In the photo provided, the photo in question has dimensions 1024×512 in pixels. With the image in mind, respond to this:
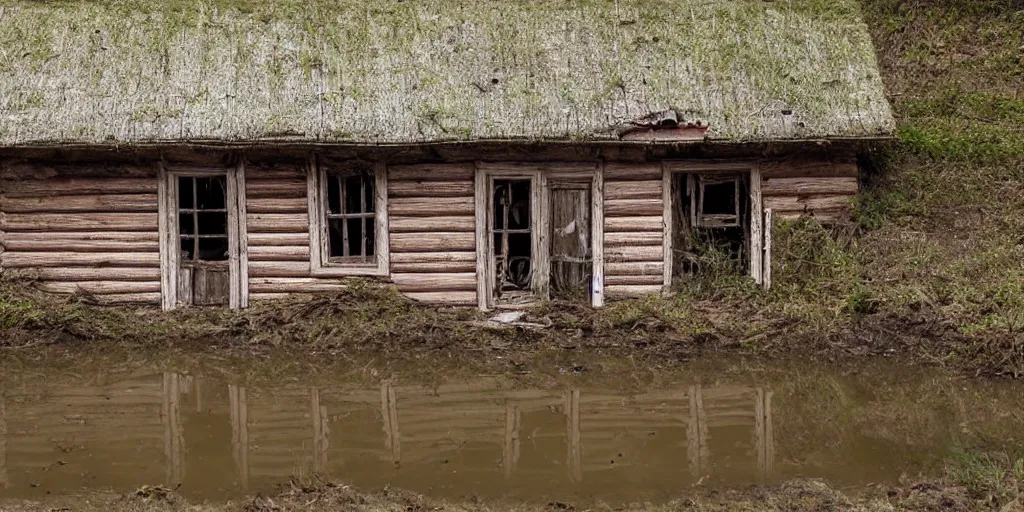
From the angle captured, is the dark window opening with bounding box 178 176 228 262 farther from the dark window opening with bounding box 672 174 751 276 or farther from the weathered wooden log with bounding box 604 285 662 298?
the dark window opening with bounding box 672 174 751 276

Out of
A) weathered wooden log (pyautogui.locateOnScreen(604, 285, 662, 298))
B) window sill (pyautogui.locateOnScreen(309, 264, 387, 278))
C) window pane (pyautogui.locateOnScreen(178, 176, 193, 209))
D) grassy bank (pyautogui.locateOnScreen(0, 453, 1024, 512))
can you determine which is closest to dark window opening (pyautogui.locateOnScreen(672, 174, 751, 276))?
Answer: weathered wooden log (pyautogui.locateOnScreen(604, 285, 662, 298))

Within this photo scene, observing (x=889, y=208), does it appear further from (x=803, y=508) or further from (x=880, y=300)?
(x=803, y=508)

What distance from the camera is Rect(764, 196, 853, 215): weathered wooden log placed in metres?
12.2

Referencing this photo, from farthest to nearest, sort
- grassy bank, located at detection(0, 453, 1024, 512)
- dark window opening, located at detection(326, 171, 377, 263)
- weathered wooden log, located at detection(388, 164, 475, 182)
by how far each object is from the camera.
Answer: dark window opening, located at detection(326, 171, 377, 263) < weathered wooden log, located at detection(388, 164, 475, 182) < grassy bank, located at detection(0, 453, 1024, 512)

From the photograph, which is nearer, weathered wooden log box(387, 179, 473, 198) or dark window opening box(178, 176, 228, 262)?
weathered wooden log box(387, 179, 473, 198)

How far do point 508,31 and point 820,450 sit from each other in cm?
717

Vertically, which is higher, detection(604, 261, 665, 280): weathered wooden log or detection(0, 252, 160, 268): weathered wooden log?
detection(0, 252, 160, 268): weathered wooden log

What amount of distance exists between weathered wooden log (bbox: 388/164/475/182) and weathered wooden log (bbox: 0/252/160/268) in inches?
124

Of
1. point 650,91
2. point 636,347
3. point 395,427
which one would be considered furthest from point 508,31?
point 395,427

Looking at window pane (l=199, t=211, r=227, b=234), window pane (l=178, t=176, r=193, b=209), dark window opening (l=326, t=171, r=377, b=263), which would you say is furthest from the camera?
window pane (l=199, t=211, r=227, b=234)

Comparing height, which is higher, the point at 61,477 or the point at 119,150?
the point at 119,150

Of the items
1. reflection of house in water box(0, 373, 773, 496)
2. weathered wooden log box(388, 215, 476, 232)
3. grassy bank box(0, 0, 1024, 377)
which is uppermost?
weathered wooden log box(388, 215, 476, 232)

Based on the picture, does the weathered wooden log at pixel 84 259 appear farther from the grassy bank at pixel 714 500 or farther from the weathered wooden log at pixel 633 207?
the grassy bank at pixel 714 500

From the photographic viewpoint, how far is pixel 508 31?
1277 centimetres
